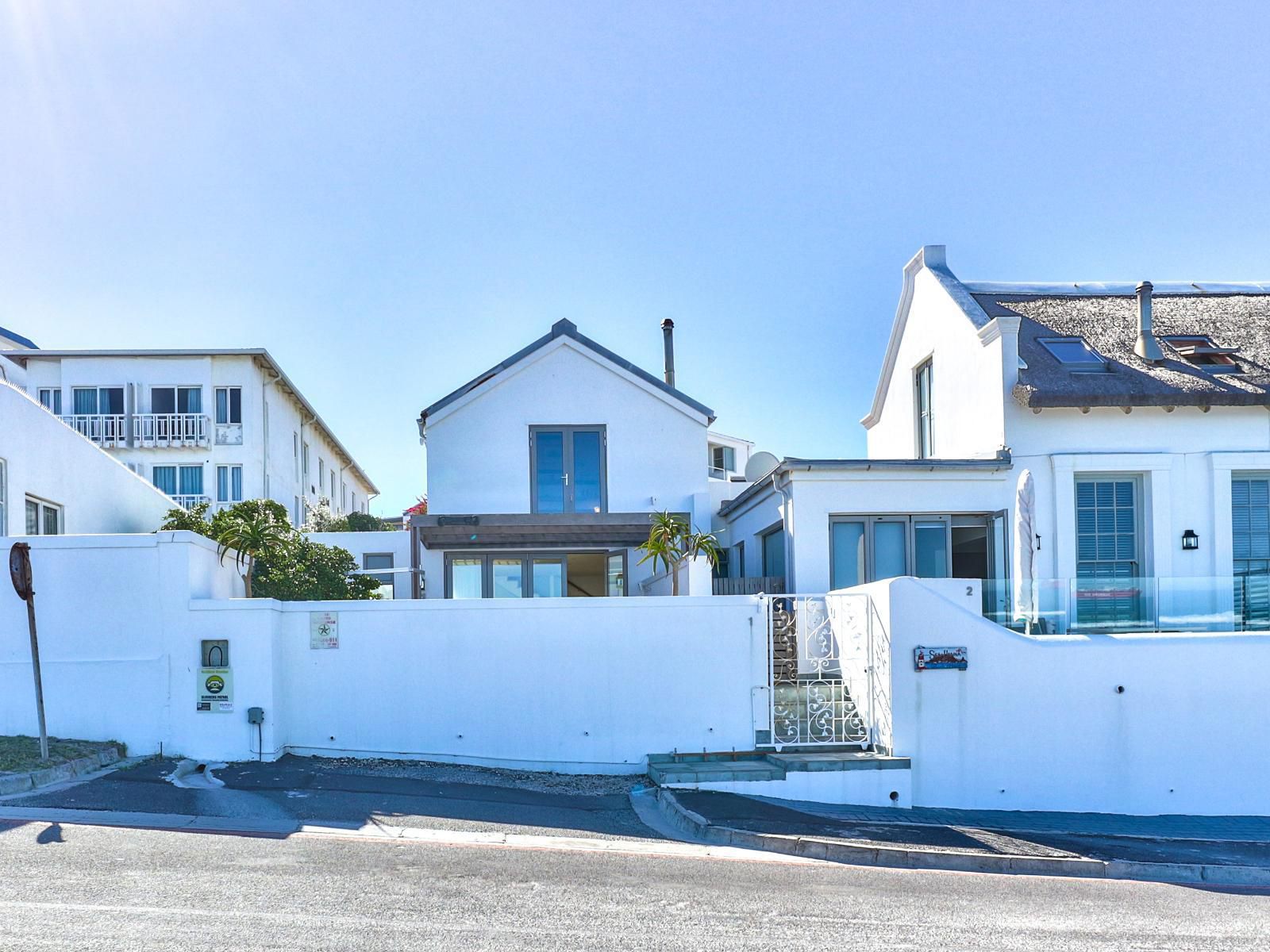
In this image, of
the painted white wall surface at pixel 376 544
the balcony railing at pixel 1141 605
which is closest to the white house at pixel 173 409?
the painted white wall surface at pixel 376 544

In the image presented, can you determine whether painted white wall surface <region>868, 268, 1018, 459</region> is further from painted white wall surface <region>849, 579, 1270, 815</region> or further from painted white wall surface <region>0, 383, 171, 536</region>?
painted white wall surface <region>0, 383, 171, 536</region>

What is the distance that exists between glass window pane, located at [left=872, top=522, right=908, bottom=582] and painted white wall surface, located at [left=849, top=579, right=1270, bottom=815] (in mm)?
4597

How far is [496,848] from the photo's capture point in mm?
9617

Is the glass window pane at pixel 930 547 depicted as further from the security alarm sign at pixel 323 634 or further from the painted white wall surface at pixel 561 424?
the security alarm sign at pixel 323 634

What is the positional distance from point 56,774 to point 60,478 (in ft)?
24.6

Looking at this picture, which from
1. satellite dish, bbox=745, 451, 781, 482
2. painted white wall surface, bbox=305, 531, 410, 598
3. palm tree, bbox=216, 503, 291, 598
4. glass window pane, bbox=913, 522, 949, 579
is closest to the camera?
palm tree, bbox=216, 503, 291, 598

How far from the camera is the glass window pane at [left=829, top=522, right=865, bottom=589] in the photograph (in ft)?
59.4

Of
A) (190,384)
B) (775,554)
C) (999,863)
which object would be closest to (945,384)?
(775,554)

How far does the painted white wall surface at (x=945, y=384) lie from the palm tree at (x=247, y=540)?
1125 cm

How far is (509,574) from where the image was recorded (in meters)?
21.7

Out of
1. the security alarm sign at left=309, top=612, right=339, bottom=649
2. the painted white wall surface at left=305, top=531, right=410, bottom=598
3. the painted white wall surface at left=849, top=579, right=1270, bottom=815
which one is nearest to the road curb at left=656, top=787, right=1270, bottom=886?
the painted white wall surface at left=849, top=579, right=1270, bottom=815

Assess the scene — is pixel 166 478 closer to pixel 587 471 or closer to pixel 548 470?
pixel 548 470

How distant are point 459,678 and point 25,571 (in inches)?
188

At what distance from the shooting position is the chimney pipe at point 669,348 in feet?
86.8
